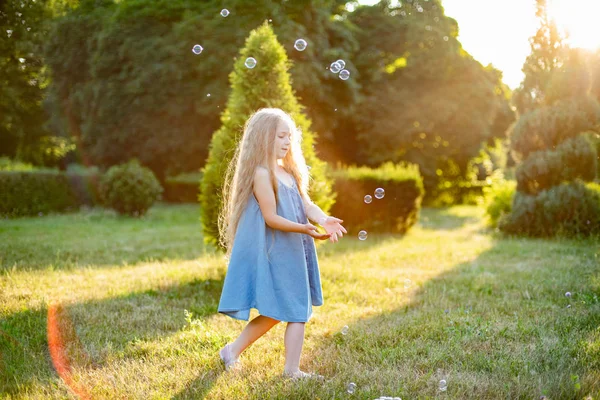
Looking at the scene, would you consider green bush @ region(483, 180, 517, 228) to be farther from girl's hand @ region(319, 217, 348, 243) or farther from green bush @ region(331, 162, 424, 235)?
girl's hand @ region(319, 217, 348, 243)

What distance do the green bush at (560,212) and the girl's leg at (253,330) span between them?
9002 millimetres

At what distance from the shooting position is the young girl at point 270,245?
3.79 meters

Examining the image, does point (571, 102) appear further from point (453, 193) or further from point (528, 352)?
point (453, 193)

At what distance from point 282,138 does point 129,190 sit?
515 inches

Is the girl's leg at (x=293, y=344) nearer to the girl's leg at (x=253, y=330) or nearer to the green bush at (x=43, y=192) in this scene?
the girl's leg at (x=253, y=330)

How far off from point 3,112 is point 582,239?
22.9 meters

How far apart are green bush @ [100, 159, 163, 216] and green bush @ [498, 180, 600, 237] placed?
34.1 ft

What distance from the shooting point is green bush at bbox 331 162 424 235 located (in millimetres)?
12781

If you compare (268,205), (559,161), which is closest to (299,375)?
(268,205)

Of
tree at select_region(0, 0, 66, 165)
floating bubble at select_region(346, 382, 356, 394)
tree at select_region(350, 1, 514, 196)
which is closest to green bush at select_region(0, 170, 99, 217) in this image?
tree at select_region(0, 0, 66, 165)

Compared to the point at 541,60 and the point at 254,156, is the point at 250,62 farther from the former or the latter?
the point at 541,60

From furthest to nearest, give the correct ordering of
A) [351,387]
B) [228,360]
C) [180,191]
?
[180,191] < [228,360] < [351,387]

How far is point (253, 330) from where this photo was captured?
13.1 ft

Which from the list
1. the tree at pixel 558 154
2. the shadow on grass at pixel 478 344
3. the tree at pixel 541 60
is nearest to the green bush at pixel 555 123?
the tree at pixel 558 154
